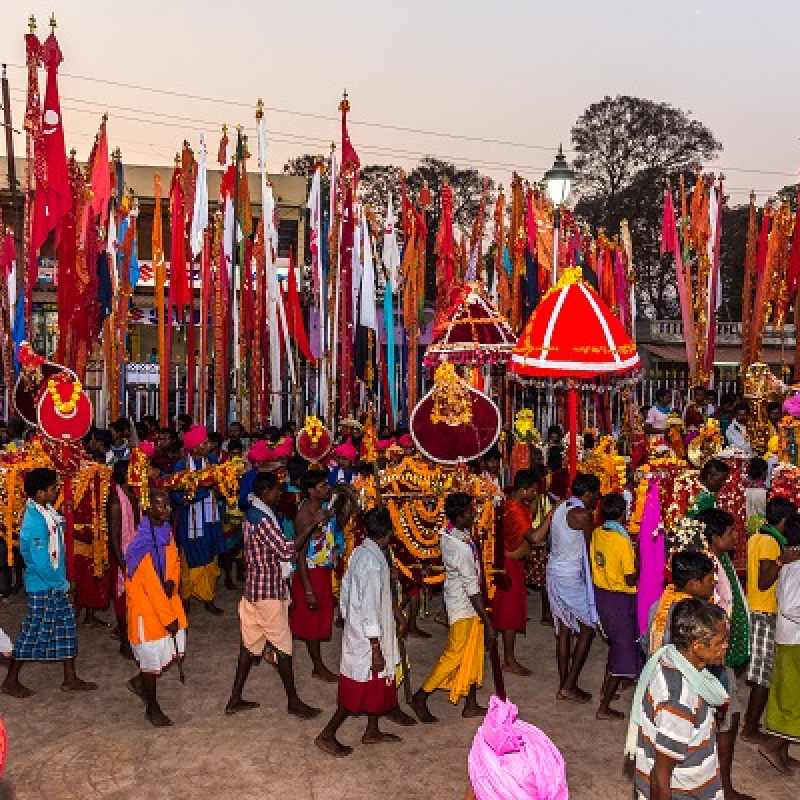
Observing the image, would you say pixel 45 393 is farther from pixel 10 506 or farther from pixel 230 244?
pixel 230 244

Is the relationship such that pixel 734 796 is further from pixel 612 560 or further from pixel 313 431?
pixel 313 431

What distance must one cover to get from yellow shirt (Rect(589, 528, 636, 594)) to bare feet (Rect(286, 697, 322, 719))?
2.17m

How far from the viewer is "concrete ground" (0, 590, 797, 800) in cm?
525

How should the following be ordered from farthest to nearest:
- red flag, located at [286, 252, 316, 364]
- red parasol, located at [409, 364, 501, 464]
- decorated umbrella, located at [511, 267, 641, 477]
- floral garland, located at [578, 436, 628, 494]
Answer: red flag, located at [286, 252, 316, 364] → decorated umbrella, located at [511, 267, 641, 477] → red parasol, located at [409, 364, 501, 464] → floral garland, located at [578, 436, 628, 494]

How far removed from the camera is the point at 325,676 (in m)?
7.08

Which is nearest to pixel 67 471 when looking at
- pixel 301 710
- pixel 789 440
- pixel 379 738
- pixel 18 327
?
pixel 301 710

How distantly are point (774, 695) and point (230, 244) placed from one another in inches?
428

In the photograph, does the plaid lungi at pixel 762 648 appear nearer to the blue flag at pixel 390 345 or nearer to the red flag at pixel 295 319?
the blue flag at pixel 390 345

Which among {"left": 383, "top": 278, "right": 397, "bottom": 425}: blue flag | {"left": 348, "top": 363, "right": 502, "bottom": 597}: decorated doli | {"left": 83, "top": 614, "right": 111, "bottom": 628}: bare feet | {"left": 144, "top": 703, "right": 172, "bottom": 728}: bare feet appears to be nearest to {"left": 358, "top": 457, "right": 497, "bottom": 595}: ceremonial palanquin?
{"left": 348, "top": 363, "right": 502, "bottom": 597}: decorated doli

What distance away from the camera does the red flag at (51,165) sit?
10.5 meters

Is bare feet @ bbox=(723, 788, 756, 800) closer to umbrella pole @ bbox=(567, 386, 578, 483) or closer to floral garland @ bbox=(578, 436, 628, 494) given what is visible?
floral garland @ bbox=(578, 436, 628, 494)

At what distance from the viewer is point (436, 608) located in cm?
920

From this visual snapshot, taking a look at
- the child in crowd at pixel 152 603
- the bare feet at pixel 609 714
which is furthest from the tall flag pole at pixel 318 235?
the bare feet at pixel 609 714

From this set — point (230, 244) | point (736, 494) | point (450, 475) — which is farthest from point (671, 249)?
point (450, 475)
